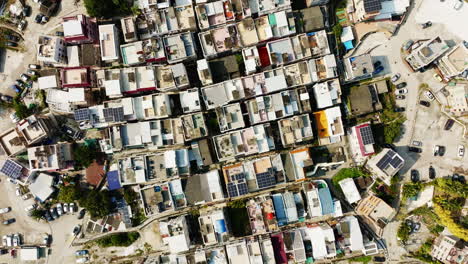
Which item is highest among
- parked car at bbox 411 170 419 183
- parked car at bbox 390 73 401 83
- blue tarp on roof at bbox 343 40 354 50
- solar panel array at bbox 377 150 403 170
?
blue tarp on roof at bbox 343 40 354 50

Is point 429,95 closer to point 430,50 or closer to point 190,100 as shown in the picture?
point 430,50

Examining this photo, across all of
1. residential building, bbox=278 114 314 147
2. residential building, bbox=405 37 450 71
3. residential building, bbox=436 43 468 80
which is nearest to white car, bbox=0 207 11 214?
residential building, bbox=278 114 314 147

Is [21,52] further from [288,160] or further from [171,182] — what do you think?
[288,160]

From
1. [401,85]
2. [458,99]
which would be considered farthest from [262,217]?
[458,99]

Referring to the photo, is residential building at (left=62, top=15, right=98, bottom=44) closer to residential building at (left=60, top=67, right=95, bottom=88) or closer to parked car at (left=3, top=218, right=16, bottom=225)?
residential building at (left=60, top=67, right=95, bottom=88)

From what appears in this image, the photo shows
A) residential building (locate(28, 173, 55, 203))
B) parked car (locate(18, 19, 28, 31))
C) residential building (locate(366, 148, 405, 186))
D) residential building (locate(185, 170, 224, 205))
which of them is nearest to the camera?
residential building (locate(366, 148, 405, 186))
